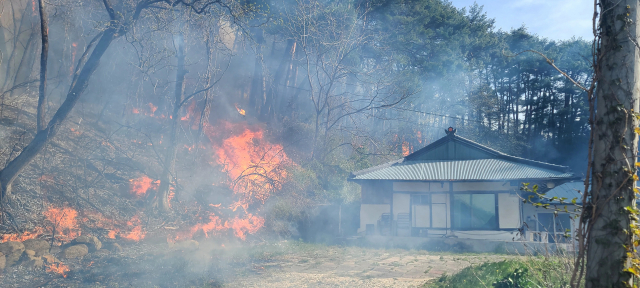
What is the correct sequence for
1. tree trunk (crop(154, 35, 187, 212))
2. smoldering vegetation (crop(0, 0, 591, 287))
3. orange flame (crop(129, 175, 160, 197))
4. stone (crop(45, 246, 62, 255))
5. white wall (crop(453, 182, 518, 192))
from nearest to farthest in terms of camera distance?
stone (crop(45, 246, 62, 255))
smoldering vegetation (crop(0, 0, 591, 287))
tree trunk (crop(154, 35, 187, 212))
orange flame (crop(129, 175, 160, 197))
white wall (crop(453, 182, 518, 192))

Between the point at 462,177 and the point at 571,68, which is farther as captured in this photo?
the point at 571,68

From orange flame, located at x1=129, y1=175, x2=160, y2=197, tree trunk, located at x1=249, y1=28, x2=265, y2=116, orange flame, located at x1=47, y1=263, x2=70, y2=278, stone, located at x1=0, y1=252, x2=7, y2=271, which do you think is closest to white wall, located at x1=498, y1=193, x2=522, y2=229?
orange flame, located at x1=129, y1=175, x2=160, y2=197

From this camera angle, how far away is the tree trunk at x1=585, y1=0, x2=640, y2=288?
10.7 ft

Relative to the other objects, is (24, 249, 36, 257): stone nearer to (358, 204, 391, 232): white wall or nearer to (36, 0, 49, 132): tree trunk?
(36, 0, 49, 132): tree trunk

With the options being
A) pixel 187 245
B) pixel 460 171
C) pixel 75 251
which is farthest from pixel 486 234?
pixel 75 251

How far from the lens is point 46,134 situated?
1144cm

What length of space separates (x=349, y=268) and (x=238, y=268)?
355 centimetres

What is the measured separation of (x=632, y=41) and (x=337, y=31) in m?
25.0

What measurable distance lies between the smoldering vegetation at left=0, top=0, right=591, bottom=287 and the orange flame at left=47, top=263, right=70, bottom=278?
4cm

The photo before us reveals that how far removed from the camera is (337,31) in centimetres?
2736

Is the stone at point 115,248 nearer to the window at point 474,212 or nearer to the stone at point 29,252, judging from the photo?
the stone at point 29,252

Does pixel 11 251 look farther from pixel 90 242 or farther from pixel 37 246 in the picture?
pixel 90 242

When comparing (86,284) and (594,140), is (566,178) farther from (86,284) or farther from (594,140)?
(86,284)

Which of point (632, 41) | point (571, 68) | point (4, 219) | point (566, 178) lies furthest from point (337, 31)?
point (571, 68)
